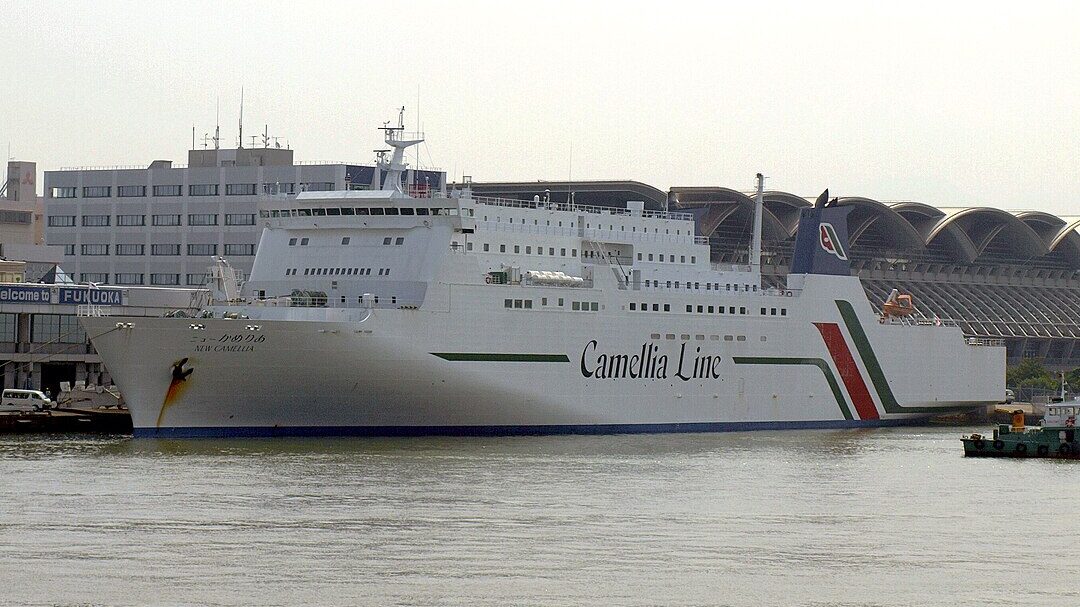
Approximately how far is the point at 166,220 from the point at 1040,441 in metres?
40.4

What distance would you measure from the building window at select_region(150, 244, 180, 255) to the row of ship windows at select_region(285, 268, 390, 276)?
2916 cm

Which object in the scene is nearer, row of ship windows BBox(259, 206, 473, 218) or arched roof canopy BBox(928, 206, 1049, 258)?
row of ship windows BBox(259, 206, 473, 218)

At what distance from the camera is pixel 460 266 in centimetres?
3853

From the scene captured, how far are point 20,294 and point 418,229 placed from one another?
14861mm

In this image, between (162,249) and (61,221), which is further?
(61,221)

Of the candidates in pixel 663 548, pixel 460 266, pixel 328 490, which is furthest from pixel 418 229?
pixel 663 548

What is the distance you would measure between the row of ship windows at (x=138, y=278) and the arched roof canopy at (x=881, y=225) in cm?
2598

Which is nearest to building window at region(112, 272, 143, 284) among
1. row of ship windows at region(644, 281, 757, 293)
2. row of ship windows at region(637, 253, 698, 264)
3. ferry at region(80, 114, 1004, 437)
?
ferry at region(80, 114, 1004, 437)

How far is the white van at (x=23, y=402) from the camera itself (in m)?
41.5

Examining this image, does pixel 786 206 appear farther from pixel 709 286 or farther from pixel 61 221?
pixel 61 221

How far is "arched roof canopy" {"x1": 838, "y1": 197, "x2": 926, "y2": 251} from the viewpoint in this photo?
69562 millimetres

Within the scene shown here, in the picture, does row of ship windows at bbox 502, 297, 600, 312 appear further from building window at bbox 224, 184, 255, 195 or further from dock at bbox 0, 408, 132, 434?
building window at bbox 224, 184, 255, 195

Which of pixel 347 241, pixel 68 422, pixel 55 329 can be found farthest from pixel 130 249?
pixel 347 241

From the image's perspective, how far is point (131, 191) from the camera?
68.9 metres
